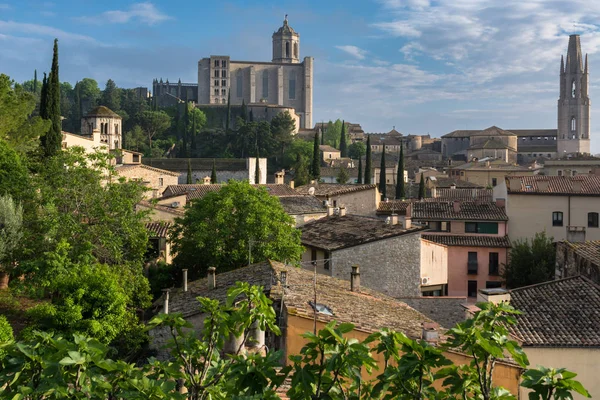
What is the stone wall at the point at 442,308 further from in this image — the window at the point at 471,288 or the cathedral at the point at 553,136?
the cathedral at the point at 553,136

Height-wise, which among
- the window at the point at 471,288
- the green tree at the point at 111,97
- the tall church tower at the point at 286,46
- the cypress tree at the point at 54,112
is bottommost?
the window at the point at 471,288

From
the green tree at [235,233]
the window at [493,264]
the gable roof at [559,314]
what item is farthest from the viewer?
the window at [493,264]

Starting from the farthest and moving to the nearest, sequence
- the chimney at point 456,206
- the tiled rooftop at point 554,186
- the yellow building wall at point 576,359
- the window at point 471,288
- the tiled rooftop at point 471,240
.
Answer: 1. the chimney at point 456,206
2. the tiled rooftop at point 554,186
3. the tiled rooftop at point 471,240
4. the window at point 471,288
5. the yellow building wall at point 576,359

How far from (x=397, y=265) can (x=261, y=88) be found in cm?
11601

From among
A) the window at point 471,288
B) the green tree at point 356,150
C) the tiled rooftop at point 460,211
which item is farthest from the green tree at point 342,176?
the window at point 471,288

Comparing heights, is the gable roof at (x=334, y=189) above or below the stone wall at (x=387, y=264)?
above

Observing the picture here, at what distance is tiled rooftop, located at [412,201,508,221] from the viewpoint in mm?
37188

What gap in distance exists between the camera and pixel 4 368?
5.60 meters

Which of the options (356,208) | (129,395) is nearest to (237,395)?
(129,395)

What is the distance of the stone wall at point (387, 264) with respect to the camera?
84.1 ft

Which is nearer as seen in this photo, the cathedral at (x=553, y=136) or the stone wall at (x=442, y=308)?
the stone wall at (x=442, y=308)

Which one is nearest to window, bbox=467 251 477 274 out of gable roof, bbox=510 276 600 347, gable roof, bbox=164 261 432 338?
gable roof, bbox=510 276 600 347

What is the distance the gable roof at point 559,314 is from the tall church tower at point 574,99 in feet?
394

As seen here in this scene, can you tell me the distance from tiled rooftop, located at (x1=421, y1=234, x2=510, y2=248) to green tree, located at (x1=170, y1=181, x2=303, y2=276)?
35.2 feet
